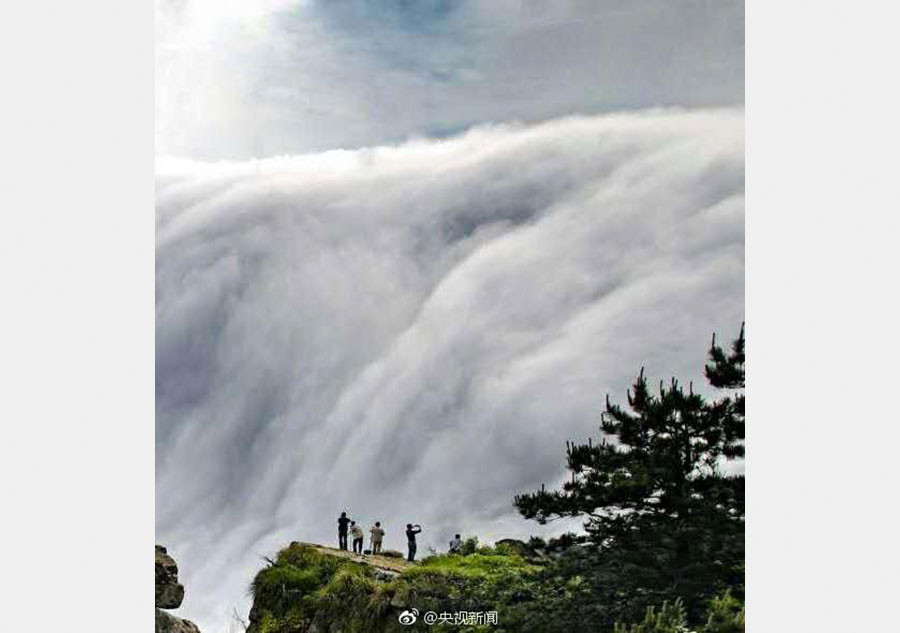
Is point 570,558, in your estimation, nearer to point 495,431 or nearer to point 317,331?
point 495,431

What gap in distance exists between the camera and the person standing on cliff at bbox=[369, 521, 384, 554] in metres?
14.6

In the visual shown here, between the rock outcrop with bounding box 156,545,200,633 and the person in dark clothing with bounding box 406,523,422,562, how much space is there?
2211 mm

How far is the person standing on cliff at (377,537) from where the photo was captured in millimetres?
14602

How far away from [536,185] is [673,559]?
3756 mm

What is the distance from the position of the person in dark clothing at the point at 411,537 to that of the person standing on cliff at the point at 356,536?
46cm

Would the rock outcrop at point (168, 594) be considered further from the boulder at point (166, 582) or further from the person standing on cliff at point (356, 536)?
the person standing on cliff at point (356, 536)

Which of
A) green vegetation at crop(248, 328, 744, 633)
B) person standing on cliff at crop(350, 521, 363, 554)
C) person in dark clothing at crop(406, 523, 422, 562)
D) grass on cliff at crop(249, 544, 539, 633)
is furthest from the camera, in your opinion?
person standing on cliff at crop(350, 521, 363, 554)

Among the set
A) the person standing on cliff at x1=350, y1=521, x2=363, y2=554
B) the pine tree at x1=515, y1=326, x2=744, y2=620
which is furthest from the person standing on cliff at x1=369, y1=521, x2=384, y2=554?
the pine tree at x1=515, y1=326, x2=744, y2=620

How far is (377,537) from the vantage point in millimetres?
14617

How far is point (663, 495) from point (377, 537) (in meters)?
2.73

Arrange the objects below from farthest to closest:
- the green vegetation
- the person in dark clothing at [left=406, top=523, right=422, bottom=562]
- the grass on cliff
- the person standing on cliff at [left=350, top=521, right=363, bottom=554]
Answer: the person standing on cliff at [left=350, top=521, right=363, bottom=554] < the person in dark clothing at [left=406, top=523, right=422, bottom=562] < the grass on cliff < the green vegetation

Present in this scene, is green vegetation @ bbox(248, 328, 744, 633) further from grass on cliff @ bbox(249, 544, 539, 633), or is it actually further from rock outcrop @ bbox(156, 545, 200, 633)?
rock outcrop @ bbox(156, 545, 200, 633)

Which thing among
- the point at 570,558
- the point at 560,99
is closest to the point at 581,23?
the point at 560,99

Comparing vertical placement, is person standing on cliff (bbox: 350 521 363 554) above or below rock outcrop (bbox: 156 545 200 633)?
above
